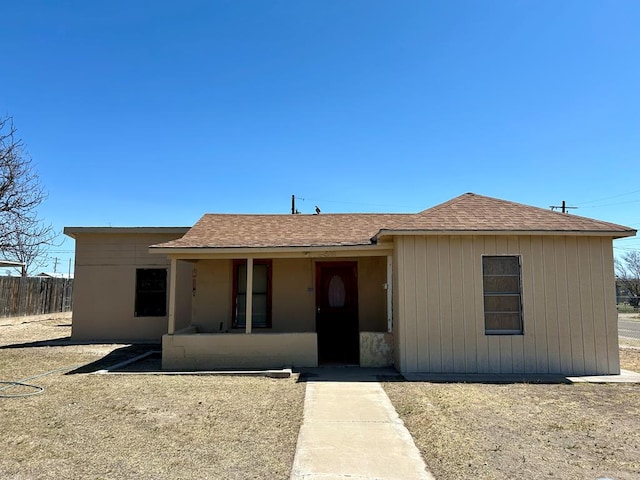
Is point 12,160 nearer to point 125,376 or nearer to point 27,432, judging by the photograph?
point 125,376

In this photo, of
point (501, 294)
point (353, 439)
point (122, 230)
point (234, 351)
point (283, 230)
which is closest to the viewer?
point (353, 439)

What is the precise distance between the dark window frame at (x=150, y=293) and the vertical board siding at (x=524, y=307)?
314 inches

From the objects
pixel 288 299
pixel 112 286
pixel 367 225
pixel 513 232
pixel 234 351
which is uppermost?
pixel 367 225

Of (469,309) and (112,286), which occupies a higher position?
(112,286)

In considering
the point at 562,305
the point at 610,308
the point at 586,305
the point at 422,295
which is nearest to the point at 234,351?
the point at 422,295

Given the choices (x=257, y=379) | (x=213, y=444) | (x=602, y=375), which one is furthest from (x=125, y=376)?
(x=602, y=375)

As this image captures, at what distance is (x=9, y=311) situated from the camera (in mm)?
21922

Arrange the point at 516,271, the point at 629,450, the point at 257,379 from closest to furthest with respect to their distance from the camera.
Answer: the point at 629,450
the point at 257,379
the point at 516,271

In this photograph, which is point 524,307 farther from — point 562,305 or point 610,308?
point 610,308

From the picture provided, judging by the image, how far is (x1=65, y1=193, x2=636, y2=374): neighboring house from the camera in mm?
8539

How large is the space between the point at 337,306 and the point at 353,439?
21.1 ft

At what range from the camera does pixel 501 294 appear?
8.69m

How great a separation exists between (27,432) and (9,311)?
2043 cm

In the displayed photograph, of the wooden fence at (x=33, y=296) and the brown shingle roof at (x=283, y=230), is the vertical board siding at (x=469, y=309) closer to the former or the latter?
the brown shingle roof at (x=283, y=230)
